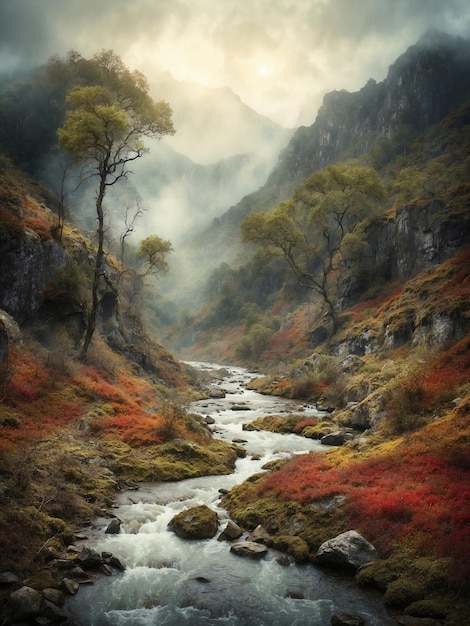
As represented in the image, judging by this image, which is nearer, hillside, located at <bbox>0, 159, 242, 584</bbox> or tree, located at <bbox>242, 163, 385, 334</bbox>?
hillside, located at <bbox>0, 159, 242, 584</bbox>

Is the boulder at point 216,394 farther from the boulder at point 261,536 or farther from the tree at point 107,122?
the boulder at point 261,536

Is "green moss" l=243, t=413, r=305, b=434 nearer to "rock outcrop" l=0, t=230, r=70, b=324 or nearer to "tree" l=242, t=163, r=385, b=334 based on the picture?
"rock outcrop" l=0, t=230, r=70, b=324

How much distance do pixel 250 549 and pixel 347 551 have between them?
9.91 feet

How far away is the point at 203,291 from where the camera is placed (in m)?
196

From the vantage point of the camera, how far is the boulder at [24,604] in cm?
864

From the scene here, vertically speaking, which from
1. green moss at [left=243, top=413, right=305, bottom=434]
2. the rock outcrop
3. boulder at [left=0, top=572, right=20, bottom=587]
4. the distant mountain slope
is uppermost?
the distant mountain slope

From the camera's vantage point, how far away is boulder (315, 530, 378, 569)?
11.4m

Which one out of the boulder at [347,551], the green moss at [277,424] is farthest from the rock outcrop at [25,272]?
the boulder at [347,551]

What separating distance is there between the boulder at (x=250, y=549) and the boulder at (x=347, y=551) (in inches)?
68.3

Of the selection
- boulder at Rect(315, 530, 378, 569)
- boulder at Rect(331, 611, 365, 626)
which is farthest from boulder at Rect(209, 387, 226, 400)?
boulder at Rect(331, 611, 365, 626)

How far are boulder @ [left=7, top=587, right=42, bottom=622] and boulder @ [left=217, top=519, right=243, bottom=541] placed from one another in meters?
6.28

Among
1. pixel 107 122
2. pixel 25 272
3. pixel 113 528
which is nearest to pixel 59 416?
pixel 113 528

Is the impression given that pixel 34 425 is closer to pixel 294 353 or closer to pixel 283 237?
pixel 283 237

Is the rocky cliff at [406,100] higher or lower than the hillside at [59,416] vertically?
higher
